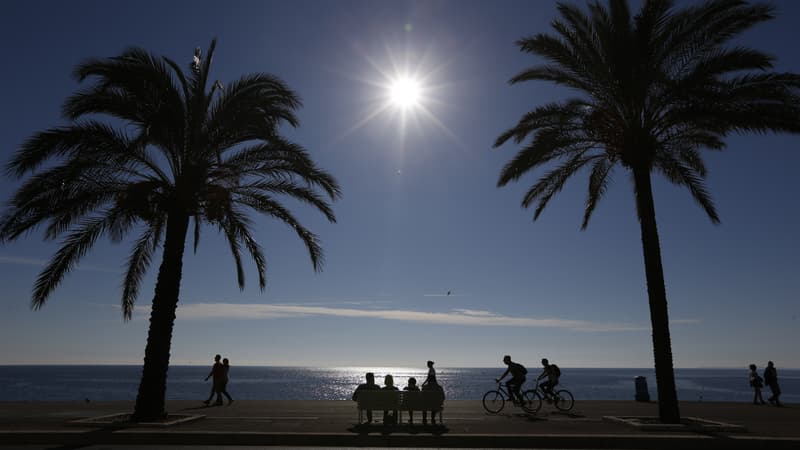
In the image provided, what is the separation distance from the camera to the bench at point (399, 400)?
13258 mm

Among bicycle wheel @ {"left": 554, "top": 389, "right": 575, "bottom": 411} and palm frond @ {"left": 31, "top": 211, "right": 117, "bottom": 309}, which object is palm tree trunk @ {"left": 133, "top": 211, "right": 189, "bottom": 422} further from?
bicycle wheel @ {"left": 554, "top": 389, "right": 575, "bottom": 411}

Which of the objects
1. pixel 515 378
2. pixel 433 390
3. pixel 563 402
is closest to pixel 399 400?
pixel 433 390

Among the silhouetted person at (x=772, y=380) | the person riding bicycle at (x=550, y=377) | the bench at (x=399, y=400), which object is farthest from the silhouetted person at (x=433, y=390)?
the silhouetted person at (x=772, y=380)

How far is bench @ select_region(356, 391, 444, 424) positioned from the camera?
13.3 m

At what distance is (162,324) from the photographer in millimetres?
14500

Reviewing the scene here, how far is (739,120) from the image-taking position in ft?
45.9

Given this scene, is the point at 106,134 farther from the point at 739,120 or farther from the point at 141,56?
the point at 739,120

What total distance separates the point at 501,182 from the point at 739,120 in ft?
20.9

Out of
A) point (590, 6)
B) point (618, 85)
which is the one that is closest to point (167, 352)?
point (618, 85)

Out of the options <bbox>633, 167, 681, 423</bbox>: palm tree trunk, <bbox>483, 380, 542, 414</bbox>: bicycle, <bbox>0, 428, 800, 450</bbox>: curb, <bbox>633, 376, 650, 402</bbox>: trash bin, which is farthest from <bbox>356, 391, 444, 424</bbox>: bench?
<bbox>633, 376, 650, 402</bbox>: trash bin

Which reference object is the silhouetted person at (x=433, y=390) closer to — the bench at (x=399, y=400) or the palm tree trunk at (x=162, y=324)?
the bench at (x=399, y=400)

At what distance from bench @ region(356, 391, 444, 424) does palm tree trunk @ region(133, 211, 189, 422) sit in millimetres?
5026

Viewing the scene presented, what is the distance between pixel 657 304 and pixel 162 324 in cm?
1275

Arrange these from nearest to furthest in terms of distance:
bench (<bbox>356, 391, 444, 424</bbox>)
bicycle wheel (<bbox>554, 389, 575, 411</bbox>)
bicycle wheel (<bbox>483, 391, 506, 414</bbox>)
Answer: bench (<bbox>356, 391, 444, 424</bbox>), bicycle wheel (<bbox>483, 391, 506, 414</bbox>), bicycle wheel (<bbox>554, 389, 575, 411</bbox>)
